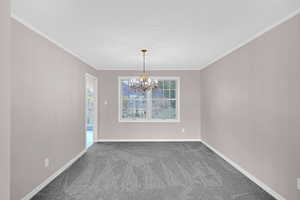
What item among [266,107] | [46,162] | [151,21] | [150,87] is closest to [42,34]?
[151,21]

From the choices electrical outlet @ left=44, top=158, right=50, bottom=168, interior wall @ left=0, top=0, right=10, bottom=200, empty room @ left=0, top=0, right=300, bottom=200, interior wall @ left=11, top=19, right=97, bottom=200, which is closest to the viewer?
interior wall @ left=0, top=0, right=10, bottom=200

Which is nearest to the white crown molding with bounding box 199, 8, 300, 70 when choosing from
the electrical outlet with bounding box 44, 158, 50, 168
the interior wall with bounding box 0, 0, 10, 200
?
the interior wall with bounding box 0, 0, 10, 200

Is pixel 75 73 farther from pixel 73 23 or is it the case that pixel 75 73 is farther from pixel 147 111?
pixel 147 111

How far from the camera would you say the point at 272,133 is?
8.99ft

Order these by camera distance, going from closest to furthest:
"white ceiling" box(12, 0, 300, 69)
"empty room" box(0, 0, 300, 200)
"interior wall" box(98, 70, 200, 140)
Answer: "white ceiling" box(12, 0, 300, 69), "empty room" box(0, 0, 300, 200), "interior wall" box(98, 70, 200, 140)

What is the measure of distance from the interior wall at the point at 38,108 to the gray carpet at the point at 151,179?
0.42m

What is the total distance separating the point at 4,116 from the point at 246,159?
3.81 m

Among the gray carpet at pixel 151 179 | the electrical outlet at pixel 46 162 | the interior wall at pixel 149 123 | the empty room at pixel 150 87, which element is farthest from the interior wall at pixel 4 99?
the interior wall at pixel 149 123

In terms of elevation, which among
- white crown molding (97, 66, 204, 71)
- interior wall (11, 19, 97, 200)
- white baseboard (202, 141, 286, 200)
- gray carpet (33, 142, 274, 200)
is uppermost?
white crown molding (97, 66, 204, 71)

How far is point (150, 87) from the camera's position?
4.51 metres

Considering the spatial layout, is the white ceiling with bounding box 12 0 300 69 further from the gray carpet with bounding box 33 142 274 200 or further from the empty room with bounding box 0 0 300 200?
the gray carpet with bounding box 33 142 274 200

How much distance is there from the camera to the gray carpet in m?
2.77

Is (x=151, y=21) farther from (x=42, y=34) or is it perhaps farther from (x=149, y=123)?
(x=149, y=123)

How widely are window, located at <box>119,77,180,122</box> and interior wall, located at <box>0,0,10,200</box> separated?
582cm
